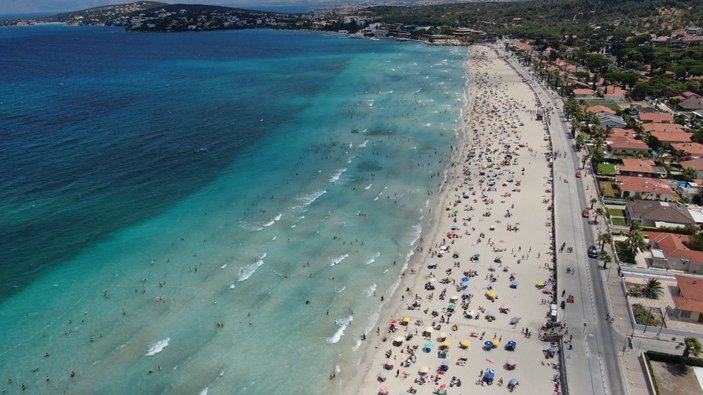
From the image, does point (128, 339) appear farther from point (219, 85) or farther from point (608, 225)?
point (219, 85)

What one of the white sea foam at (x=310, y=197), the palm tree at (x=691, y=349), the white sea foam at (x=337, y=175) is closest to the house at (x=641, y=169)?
the palm tree at (x=691, y=349)

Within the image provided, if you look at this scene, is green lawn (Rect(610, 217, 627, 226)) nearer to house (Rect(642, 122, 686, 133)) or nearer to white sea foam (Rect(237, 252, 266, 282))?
house (Rect(642, 122, 686, 133))

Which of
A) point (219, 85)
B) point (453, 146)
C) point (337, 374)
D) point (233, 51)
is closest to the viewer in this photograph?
point (337, 374)

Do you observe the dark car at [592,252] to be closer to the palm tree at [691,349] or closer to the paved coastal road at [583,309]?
the paved coastal road at [583,309]

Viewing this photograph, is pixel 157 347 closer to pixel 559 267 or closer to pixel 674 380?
pixel 559 267

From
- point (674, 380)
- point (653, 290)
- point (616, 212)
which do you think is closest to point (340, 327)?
point (674, 380)

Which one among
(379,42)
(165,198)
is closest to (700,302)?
(165,198)
